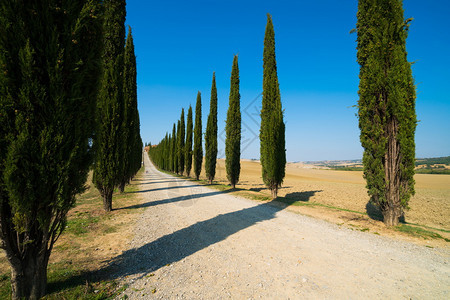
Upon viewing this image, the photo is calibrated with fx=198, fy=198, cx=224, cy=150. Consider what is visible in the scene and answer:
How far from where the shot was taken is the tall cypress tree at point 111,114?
857 cm

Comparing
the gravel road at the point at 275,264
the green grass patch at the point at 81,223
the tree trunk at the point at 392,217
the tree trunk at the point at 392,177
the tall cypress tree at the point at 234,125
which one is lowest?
the green grass patch at the point at 81,223

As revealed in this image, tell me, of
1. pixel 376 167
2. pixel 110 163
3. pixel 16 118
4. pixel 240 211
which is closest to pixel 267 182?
pixel 240 211

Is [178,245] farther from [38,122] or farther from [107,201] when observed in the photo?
[107,201]

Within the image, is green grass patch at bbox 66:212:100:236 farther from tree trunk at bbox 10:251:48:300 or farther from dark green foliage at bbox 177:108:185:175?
dark green foliage at bbox 177:108:185:175

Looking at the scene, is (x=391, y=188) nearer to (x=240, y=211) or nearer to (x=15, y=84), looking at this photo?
(x=240, y=211)

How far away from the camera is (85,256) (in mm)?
4324

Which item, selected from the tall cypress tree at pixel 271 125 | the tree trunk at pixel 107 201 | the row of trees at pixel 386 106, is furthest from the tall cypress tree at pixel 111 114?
the row of trees at pixel 386 106

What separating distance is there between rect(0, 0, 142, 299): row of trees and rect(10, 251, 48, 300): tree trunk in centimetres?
1

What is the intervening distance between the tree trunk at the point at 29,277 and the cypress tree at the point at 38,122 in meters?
0.01

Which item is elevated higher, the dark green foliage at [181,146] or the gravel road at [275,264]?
the dark green foliage at [181,146]

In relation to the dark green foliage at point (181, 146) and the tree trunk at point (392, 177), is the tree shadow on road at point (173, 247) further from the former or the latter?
the dark green foliage at point (181, 146)

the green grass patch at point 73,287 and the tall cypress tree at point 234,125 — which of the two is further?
the tall cypress tree at point 234,125

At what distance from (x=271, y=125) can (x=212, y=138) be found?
411 inches

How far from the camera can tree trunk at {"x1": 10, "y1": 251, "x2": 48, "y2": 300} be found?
9.22 feet
